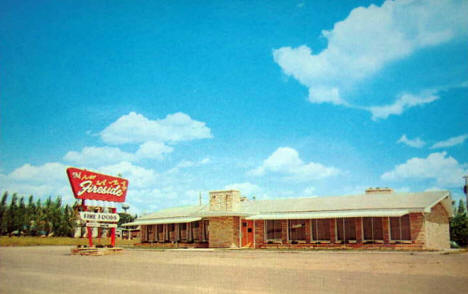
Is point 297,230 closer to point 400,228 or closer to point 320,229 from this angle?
point 320,229

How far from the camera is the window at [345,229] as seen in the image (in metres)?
25.9

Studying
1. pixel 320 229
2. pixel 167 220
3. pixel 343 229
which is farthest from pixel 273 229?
pixel 167 220

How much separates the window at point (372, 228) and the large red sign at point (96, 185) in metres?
15.3

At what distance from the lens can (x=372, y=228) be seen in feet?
82.9

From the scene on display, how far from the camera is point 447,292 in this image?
8250mm

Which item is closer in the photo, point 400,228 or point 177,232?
point 400,228

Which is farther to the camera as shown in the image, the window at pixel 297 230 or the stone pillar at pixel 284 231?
the stone pillar at pixel 284 231

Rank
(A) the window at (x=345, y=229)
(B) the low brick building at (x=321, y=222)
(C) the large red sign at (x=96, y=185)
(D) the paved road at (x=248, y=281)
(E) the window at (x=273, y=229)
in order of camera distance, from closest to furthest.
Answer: (D) the paved road at (x=248, y=281), (C) the large red sign at (x=96, y=185), (B) the low brick building at (x=321, y=222), (A) the window at (x=345, y=229), (E) the window at (x=273, y=229)

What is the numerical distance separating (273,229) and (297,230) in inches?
68.8

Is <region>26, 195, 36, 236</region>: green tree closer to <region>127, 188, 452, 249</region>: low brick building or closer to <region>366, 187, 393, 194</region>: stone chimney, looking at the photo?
<region>127, 188, 452, 249</region>: low brick building

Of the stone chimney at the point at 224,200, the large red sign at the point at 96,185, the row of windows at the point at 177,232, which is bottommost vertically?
the row of windows at the point at 177,232

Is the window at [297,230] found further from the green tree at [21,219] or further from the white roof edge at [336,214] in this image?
the green tree at [21,219]

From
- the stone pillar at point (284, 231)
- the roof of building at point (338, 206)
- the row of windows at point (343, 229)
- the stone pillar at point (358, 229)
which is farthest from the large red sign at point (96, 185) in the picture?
the stone pillar at point (358, 229)

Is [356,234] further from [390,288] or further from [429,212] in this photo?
[390,288]
